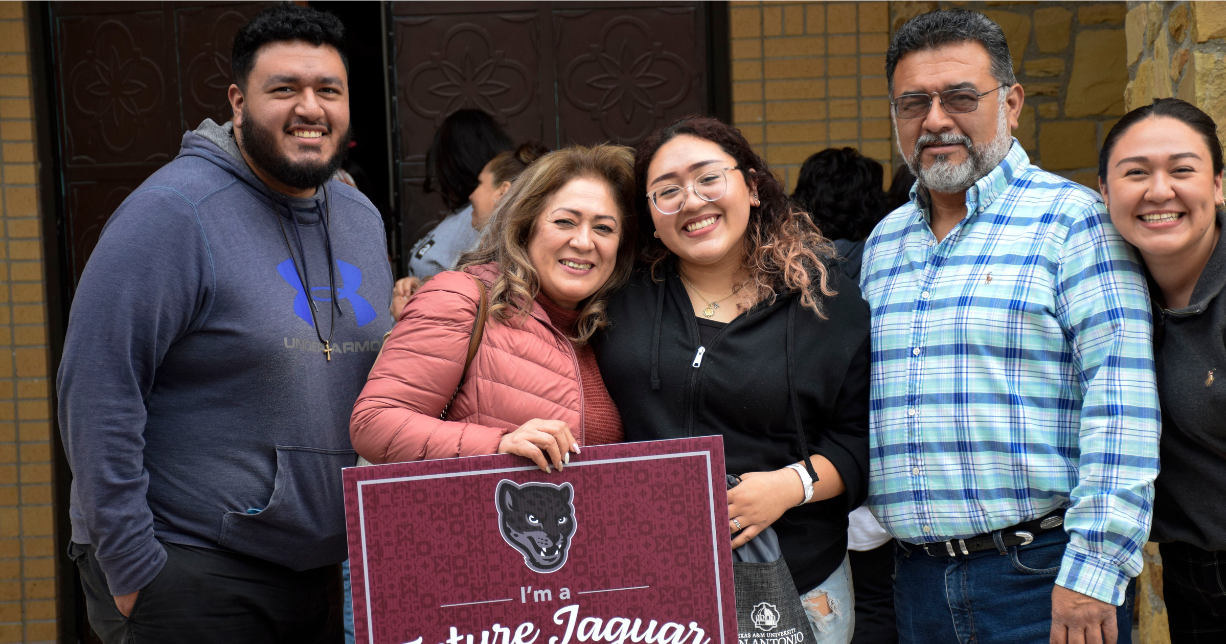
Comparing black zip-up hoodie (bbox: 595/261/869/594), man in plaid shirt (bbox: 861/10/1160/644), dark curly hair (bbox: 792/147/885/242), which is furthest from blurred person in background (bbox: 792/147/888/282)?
black zip-up hoodie (bbox: 595/261/869/594)

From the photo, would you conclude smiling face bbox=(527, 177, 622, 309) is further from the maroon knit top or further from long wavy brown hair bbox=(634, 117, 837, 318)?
long wavy brown hair bbox=(634, 117, 837, 318)

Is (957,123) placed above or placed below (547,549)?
above

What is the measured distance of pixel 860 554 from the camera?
3.50 metres

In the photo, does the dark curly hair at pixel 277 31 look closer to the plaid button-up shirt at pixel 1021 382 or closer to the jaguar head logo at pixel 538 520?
the jaguar head logo at pixel 538 520

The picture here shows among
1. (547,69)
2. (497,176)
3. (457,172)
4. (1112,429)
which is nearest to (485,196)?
(497,176)

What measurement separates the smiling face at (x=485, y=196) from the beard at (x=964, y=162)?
1.89 m

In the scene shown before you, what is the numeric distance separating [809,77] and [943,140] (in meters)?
2.27

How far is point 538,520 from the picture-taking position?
1.92m

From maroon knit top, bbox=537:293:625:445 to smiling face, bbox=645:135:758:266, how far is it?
1.07 feet

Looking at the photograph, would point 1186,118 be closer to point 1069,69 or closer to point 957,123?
point 957,123

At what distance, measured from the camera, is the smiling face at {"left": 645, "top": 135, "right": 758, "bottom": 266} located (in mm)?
2262

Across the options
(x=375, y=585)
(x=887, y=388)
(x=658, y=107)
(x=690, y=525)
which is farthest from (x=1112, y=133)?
(x=658, y=107)

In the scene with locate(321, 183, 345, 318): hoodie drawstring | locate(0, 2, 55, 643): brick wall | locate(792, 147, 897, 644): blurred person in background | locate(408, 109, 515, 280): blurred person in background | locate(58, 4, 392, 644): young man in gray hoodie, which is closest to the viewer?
locate(58, 4, 392, 644): young man in gray hoodie

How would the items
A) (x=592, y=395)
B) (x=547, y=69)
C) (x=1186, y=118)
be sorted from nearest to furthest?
(x=1186, y=118)
(x=592, y=395)
(x=547, y=69)
